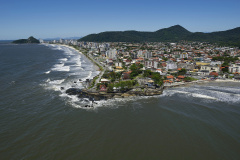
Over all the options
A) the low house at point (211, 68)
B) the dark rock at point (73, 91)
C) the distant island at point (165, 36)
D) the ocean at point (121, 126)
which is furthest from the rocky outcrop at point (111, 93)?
the distant island at point (165, 36)

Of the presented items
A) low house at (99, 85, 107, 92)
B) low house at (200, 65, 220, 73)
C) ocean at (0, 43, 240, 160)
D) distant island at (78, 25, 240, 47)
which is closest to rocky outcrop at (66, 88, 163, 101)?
low house at (99, 85, 107, 92)

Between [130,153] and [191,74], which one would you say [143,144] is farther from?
[191,74]

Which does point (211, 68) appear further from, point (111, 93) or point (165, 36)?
point (165, 36)

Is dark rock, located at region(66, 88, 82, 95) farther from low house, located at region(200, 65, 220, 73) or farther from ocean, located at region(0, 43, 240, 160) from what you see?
low house, located at region(200, 65, 220, 73)

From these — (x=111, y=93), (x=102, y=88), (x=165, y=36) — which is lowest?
(x=111, y=93)

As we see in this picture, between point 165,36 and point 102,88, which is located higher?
point 165,36

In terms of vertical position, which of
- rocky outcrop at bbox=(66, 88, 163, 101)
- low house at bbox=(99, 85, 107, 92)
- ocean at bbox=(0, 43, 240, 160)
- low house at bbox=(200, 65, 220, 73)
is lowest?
ocean at bbox=(0, 43, 240, 160)

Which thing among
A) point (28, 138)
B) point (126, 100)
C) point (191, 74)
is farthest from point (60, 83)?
point (191, 74)

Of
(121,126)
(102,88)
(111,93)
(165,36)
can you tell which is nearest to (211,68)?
(111,93)
